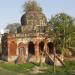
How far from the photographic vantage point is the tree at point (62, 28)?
4644 cm

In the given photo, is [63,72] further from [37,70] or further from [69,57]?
[69,57]

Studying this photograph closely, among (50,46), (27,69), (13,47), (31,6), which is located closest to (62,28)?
(50,46)

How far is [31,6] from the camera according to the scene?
56.2m

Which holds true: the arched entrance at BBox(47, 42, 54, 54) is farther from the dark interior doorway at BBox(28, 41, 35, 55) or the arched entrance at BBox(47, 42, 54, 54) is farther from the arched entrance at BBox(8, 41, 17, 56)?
the arched entrance at BBox(8, 41, 17, 56)

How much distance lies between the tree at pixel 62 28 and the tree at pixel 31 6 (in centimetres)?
848

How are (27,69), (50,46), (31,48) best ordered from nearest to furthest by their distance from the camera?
(27,69) < (31,48) < (50,46)

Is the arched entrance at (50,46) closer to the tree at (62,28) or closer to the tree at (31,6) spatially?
the tree at (62,28)

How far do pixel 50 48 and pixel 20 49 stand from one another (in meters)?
4.91

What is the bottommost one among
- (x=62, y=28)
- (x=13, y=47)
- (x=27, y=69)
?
(x=27, y=69)

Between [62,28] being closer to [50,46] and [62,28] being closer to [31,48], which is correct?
[50,46]

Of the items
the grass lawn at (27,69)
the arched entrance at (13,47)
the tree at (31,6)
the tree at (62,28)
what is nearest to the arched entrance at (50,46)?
the tree at (62,28)

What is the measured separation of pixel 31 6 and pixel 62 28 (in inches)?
443

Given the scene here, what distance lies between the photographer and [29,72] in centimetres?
3975

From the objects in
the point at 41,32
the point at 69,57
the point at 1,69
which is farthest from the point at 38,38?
the point at 1,69
